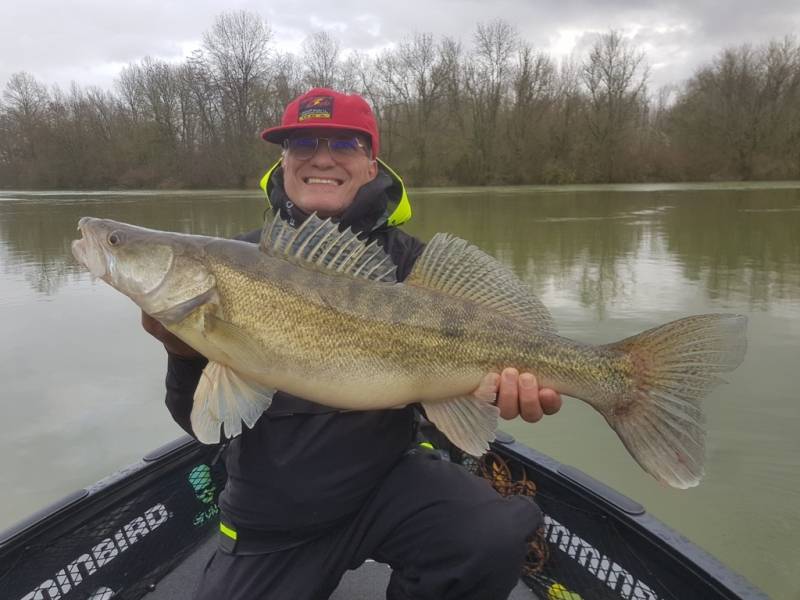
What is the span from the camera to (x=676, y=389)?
2084 millimetres

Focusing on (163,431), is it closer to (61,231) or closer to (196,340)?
(196,340)

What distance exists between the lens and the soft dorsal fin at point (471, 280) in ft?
7.68

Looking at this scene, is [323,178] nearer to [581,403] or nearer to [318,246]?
[318,246]

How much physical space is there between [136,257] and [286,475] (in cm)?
104

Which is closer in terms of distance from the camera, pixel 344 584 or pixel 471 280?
pixel 471 280

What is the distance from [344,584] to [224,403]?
1.46m

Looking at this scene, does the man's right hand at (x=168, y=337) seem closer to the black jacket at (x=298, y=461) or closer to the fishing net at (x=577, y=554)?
the black jacket at (x=298, y=461)

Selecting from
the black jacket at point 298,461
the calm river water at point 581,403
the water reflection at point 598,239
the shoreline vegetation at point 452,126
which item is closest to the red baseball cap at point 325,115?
the black jacket at point 298,461

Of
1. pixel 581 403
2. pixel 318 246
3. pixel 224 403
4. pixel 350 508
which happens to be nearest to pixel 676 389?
pixel 350 508

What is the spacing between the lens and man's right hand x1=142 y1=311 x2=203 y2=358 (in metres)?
2.29

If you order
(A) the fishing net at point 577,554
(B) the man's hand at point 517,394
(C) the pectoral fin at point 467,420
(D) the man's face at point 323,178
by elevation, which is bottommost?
(A) the fishing net at point 577,554

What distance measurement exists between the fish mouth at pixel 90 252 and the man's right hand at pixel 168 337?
0.79 ft

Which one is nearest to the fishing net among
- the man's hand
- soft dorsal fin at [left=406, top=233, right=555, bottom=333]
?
the man's hand

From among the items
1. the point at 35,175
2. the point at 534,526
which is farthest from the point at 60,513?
the point at 35,175
